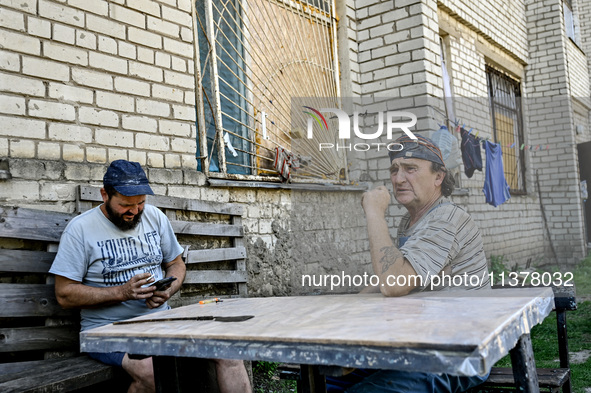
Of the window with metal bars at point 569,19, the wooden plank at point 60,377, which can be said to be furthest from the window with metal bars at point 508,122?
the wooden plank at point 60,377

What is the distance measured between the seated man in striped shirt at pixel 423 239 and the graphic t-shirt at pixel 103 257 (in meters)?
1.30

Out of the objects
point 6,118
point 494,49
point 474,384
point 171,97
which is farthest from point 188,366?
point 494,49

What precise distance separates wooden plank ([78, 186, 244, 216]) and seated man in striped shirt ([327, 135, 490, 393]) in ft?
5.72

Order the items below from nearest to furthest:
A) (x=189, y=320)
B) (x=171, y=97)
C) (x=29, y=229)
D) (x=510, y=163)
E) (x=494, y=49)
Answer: (x=189, y=320) → (x=29, y=229) → (x=171, y=97) → (x=494, y=49) → (x=510, y=163)

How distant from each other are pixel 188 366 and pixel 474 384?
55.0 inches

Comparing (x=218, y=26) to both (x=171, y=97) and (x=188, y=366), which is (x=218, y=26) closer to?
A: (x=171, y=97)

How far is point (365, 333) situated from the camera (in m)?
1.53

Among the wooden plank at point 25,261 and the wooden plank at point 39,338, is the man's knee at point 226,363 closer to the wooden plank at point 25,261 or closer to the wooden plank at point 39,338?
the wooden plank at point 39,338

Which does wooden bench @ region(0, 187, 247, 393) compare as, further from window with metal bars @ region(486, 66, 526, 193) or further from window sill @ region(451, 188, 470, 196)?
window with metal bars @ region(486, 66, 526, 193)

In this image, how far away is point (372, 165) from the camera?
6262 millimetres

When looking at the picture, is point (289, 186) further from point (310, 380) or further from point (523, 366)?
point (523, 366)

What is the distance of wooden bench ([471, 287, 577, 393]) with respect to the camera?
2305 mm

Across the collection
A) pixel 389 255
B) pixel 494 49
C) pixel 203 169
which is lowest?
pixel 389 255

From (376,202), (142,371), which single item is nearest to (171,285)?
(142,371)
